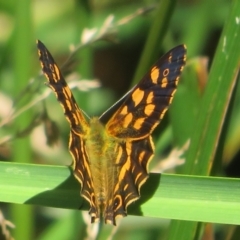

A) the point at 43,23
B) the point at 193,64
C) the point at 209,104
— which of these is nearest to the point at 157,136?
the point at 193,64

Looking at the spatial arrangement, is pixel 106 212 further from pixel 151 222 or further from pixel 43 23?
pixel 43 23

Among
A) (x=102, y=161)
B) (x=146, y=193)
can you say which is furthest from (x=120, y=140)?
(x=146, y=193)

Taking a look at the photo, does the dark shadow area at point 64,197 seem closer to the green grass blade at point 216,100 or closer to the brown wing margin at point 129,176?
the brown wing margin at point 129,176

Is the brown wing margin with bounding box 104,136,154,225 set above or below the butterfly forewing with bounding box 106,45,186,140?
below

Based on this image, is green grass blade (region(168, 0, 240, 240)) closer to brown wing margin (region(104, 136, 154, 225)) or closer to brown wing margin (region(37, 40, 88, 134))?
brown wing margin (region(104, 136, 154, 225))

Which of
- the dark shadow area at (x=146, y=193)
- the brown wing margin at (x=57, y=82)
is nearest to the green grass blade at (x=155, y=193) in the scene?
the dark shadow area at (x=146, y=193)

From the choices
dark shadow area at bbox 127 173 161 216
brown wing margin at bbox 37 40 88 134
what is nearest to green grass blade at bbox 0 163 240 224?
dark shadow area at bbox 127 173 161 216

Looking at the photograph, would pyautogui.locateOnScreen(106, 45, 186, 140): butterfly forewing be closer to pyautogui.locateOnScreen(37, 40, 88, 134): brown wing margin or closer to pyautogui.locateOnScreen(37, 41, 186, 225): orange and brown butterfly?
pyautogui.locateOnScreen(37, 41, 186, 225): orange and brown butterfly

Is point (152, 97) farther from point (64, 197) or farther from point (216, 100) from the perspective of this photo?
point (64, 197)

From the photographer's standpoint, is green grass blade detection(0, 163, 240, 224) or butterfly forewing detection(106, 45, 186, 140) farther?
butterfly forewing detection(106, 45, 186, 140)
